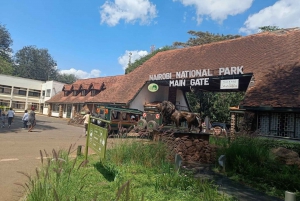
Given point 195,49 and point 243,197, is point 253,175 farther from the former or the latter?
point 195,49

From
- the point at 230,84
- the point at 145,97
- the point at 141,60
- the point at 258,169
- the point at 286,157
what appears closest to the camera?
the point at 258,169

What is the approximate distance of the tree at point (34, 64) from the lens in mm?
81000

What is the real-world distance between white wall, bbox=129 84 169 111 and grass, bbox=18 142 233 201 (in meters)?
16.7

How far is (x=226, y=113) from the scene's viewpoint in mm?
31172

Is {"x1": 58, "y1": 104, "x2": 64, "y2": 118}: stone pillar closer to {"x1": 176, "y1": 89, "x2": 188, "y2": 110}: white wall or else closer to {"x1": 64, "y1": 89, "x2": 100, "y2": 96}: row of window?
{"x1": 64, "y1": 89, "x2": 100, "y2": 96}: row of window

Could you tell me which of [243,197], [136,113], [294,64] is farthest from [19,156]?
[294,64]

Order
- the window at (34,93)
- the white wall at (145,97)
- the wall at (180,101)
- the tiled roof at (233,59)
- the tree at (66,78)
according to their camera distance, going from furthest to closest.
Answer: the tree at (66,78) → the window at (34,93) → the wall at (180,101) → the white wall at (145,97) → the tiled roof at (233,59)

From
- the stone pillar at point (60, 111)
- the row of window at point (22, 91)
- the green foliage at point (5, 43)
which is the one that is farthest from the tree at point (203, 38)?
the green foliage at point (5, 43)

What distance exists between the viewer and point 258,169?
7.29 m

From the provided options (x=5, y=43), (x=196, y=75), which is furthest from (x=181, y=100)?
(x=5, y=43)

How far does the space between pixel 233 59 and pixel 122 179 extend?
54.6 feet

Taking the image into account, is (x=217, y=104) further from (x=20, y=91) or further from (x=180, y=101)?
(x=20, y=91)

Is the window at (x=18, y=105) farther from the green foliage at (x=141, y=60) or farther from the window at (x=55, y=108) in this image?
the green foliage at (x=141, y=60)

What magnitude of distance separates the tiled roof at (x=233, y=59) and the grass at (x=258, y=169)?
6454 mm
